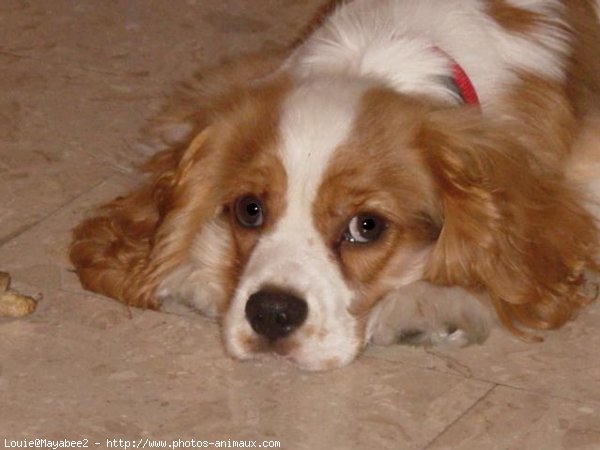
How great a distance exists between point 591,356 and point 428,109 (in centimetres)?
65

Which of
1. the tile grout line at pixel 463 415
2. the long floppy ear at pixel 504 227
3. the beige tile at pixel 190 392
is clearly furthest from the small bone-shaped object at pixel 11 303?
the tile grout line at pixel 463 415

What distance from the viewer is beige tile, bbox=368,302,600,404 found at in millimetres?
3428

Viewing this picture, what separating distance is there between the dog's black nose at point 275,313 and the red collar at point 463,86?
0.68m

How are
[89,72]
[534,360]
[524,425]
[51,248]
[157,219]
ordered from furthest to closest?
[89,72] → [51,248] → [157,219] → [534,360] → [524,425]

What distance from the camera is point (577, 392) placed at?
3.40m

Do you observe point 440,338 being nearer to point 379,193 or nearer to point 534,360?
point 534,360

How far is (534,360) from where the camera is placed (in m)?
3.52

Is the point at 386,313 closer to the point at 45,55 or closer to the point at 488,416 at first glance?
the point at 488,416

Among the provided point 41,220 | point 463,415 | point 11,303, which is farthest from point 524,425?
point 41,220

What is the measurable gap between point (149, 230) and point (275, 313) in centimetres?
60

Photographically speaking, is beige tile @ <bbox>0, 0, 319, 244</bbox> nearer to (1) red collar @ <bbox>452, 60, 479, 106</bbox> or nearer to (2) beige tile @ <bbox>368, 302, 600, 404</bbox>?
(1) red collar @ <bbox>452, 60, 479, 106</bbox>

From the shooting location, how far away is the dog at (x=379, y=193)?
3418 mm

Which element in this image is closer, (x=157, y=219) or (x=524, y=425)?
(x=524, y=425)

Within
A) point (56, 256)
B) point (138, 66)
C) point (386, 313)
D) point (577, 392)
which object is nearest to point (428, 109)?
point (386, 313)
